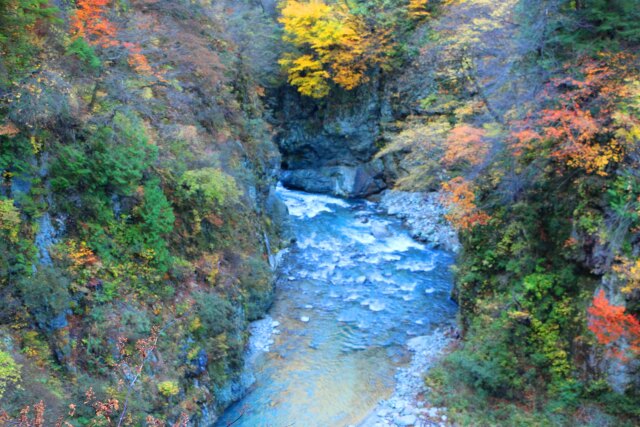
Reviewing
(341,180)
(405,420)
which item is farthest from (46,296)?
(341,180)

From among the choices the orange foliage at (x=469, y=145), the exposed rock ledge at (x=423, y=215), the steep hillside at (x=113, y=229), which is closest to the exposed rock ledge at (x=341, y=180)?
the exposed rock ledge at (x=423, y=215)

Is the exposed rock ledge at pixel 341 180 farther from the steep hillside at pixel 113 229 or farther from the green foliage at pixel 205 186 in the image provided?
the green foliage at pixel 205 186

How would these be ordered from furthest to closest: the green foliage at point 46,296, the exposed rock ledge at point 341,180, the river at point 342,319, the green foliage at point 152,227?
the exposed rock ledge at point 341,180 → the river at point 342,319 → the green foliage at point 152,227 → the green foliage at point 46,296

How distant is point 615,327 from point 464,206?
4368 mm

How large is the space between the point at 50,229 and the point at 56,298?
131 cm

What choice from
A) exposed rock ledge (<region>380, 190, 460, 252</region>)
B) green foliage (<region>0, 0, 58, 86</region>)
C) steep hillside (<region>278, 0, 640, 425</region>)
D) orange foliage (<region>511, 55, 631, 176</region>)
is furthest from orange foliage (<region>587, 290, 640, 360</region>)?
green foliage (<region>0, 0, 58, 86</region>)

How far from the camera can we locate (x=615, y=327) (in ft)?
24.9

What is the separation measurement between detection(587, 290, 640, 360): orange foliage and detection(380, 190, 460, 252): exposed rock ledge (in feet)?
26.5

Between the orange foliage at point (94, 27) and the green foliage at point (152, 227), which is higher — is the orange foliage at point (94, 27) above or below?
above

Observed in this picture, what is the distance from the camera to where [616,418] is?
7.71m

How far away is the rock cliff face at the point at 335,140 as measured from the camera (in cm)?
2609

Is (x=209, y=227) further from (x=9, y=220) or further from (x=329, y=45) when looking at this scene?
(x=329, y=45)

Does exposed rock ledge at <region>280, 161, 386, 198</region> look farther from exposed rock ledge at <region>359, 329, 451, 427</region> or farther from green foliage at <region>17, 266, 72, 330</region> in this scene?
green foliage at <region>17, 266, 72, 330</region>

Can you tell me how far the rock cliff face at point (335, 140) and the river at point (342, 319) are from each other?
558cm
